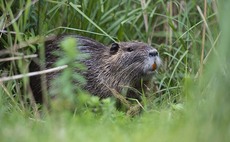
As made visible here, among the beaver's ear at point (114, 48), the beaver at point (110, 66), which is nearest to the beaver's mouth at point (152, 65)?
the beaver at point (110, 66)

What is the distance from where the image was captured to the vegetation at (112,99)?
112 inches

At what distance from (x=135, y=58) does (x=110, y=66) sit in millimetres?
273

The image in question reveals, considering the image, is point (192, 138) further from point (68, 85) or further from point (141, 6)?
point (141, 6)

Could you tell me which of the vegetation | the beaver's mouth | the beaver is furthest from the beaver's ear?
the beaver's mouth

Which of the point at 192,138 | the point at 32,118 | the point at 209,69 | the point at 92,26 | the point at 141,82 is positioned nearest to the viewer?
the point at 192,138

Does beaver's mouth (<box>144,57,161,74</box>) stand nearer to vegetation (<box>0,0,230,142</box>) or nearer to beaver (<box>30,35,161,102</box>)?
beaver (<box>30,35,161,102</box>)

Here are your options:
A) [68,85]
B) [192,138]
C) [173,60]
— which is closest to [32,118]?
[68,85]

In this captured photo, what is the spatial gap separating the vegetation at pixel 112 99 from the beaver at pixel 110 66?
0.11 metres

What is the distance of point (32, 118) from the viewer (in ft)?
12.4

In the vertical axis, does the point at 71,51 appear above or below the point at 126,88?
above

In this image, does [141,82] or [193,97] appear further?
[141,82]

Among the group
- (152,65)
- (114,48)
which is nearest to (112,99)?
(152,65)

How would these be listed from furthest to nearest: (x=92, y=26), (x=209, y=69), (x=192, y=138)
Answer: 1. (x=92, y=26)
2. (x=209, y=69)
3. (x=192, y=138)

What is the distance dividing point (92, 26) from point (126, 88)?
23.4 inches
